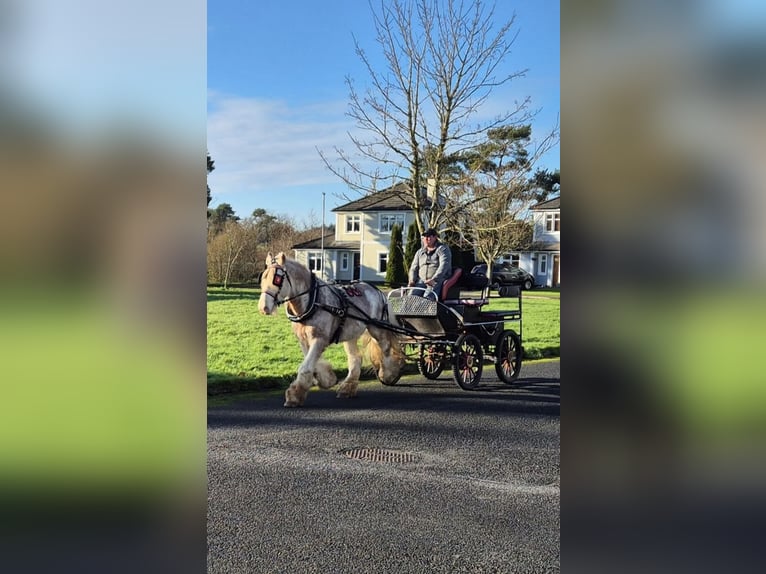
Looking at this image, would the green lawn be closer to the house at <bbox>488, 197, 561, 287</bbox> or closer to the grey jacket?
the grey jacket

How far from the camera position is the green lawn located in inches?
402

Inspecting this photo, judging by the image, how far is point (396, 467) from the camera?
226 inches

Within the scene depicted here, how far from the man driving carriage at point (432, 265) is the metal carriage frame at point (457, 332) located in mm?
239

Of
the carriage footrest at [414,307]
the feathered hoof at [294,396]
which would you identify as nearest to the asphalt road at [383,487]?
the feathered hoof at [294,396]

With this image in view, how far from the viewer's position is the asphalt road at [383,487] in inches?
149

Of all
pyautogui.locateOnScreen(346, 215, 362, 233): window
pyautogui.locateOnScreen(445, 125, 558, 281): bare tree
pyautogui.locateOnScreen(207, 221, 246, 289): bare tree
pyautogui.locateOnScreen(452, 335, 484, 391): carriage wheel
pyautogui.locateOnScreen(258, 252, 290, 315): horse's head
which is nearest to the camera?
pyautogui.locateOnScreen(258, 252, 290, 315): horse's head

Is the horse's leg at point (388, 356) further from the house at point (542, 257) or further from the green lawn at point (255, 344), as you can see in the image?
the house at point (542, 257)

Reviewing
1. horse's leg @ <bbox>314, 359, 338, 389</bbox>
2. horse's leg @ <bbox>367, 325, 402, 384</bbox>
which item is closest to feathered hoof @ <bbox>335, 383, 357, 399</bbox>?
horse's leg @ <bbox>314, 359, 338, 389</bbox>

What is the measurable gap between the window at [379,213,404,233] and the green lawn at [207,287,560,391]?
21345mm

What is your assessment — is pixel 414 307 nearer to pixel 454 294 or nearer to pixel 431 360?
pixel 454 294
